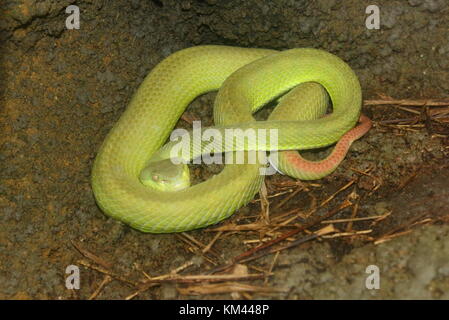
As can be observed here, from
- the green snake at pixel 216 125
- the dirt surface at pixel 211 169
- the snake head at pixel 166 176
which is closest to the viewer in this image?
the dirt surface at pixel 211 169

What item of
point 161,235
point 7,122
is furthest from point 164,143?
point 7,122

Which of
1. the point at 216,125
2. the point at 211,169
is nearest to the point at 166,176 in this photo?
the point at 211,169

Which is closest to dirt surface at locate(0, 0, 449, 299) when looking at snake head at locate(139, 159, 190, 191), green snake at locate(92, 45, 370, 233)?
green snake at locate(92, 45, 370, 233)

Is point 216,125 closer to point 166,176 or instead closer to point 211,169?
point 211,169

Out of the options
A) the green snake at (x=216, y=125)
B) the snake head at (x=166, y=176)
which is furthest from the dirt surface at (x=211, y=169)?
the snake head at (x=166, y=176)

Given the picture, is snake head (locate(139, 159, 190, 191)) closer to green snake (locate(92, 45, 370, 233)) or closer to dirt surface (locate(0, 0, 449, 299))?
green snake (locate(92, 45, 370, 233))

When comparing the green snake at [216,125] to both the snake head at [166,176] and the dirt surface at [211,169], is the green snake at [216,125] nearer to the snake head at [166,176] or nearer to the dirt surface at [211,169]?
the snake head at [166,176]
